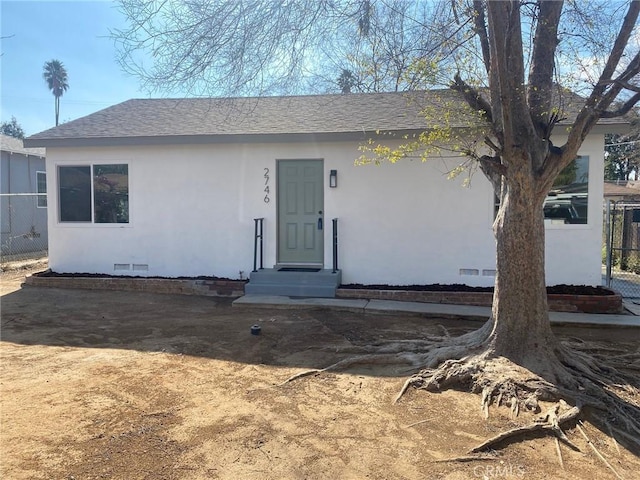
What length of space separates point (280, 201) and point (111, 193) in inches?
142

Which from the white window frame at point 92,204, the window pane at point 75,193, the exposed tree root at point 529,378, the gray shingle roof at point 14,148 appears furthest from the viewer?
the gray shingle roof at point 14,148

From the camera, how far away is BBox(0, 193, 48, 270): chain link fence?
52.2 ft

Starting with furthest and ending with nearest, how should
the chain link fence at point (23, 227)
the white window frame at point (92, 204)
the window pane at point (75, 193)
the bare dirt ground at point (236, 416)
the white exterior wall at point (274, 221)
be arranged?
the chain link fence at point (23, 227)
the window pane at point (75, 193)
the white window frame at point (92, 204)
the white exterior wall at point (274, 221)
the bare dirt ground at point (236, 416)

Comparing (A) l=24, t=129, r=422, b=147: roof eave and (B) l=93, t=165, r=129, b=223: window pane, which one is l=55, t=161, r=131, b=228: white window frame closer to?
(B) l=93, t=165, r=129, b=223: window pane

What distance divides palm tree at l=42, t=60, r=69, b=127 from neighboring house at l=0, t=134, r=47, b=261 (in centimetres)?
4075

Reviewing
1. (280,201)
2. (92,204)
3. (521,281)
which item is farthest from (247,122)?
(521,281)

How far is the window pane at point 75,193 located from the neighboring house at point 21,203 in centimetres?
612

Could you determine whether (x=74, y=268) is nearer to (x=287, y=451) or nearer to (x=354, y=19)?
(x=354, y=19)

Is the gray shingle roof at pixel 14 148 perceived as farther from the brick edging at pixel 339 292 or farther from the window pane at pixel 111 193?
the brick edging at pixel 339 292

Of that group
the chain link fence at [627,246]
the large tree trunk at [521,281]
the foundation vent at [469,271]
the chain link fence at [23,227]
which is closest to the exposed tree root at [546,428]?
the large tree trunk at [521,281]

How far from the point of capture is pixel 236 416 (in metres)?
3.89

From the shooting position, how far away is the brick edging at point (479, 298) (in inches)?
305

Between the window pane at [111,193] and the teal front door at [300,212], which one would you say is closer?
the teal front door at [300,212]

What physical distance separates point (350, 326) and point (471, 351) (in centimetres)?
214
